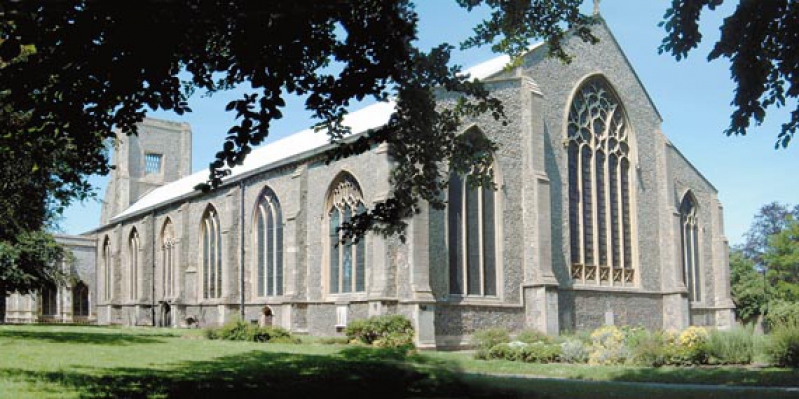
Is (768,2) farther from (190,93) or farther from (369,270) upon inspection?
(369,270)

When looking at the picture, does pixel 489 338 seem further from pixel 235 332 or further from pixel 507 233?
pixel 235 332

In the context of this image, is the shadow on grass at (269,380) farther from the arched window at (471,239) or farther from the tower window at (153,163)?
the tower window at (153,163)

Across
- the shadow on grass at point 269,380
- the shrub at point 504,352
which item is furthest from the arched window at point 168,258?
the shadow on grass at point 269,380

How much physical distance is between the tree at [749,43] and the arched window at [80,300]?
57.3 m

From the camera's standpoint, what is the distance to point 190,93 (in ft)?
46.8

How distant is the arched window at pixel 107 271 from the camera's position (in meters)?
55.5

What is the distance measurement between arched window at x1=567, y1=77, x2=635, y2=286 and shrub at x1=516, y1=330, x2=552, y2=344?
5169mm

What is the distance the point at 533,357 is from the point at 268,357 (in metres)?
7.43

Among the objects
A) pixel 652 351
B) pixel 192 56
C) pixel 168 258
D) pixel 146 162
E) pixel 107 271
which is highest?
pixel 146 162

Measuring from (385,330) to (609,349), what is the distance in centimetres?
768

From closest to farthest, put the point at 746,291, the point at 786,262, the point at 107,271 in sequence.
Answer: the point at 746,291, the point at 107,271, the point at 786,262

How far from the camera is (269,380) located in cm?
1378

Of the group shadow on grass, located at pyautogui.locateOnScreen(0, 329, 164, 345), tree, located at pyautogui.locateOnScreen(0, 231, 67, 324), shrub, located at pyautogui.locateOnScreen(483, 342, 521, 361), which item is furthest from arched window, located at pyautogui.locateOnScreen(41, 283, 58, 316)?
shrub, located at pyautogui.locateOnScreen(483, 342, 521, 361)

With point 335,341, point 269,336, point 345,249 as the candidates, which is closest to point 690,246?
point 345,249
